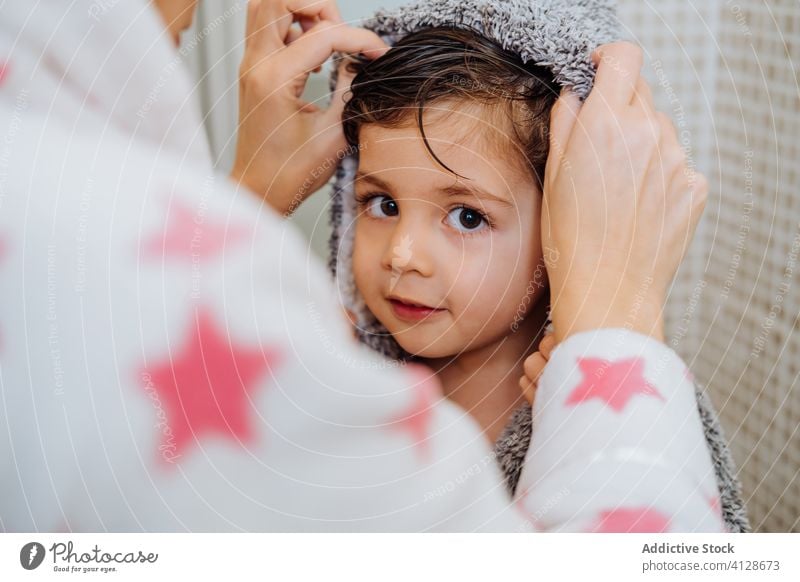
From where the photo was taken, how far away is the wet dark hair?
490mm

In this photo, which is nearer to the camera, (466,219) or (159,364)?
(159,364)

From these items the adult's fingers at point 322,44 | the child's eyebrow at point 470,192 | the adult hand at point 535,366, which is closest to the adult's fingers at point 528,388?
the adult hand at point 535,366

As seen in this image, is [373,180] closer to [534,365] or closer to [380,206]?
[380,206]

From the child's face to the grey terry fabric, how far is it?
0.13ft

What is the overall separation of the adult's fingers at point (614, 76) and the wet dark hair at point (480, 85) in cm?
3

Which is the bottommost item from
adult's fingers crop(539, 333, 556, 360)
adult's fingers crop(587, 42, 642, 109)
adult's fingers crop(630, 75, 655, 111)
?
adult's fingers crop(539, 333, 556, 360)

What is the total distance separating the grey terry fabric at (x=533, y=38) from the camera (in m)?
0.48

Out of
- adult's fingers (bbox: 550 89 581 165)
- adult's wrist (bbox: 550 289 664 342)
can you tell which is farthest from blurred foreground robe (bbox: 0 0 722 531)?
adult's fingers (bbox: 550 89 581 165)

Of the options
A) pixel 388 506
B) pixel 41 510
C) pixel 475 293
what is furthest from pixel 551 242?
pixel 41 510

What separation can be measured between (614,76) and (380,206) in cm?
16

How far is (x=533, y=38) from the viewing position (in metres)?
0.48

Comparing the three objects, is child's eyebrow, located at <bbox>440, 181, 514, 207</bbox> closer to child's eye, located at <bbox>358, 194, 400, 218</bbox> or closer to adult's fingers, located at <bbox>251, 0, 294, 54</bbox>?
Answer: child's eye, located at <bbox>358, 194, 400, 218</bbox>

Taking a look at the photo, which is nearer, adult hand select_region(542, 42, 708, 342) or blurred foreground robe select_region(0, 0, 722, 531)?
blurred foreground robe select_region(0, 0, 722, 531)
